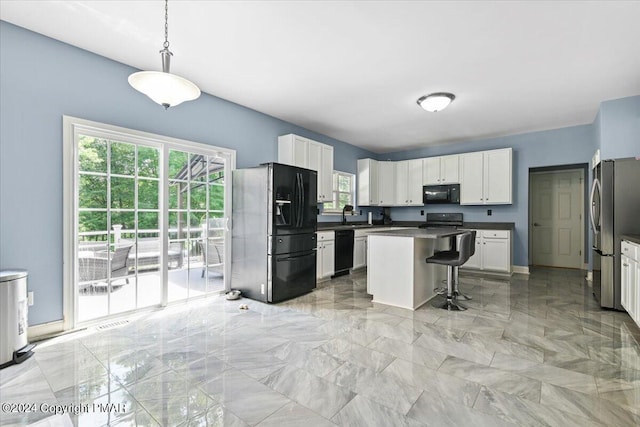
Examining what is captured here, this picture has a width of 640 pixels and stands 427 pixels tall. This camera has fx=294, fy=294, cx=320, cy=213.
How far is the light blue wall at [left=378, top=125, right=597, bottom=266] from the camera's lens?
17.6 feet

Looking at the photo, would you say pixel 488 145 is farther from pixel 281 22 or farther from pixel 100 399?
pixel 100 399

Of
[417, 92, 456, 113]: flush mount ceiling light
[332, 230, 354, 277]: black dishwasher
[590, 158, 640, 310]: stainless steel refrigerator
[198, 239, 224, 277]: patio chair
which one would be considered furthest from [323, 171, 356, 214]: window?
[590, 158, 640, 310]: stainless steel refrigerator

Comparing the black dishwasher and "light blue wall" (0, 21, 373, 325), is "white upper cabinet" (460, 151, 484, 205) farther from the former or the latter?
"light blue wall" (0, 21, 373, 325)

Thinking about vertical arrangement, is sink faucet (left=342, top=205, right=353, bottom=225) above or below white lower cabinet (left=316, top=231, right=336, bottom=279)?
above

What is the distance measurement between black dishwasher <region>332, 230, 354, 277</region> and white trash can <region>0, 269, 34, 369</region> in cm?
391

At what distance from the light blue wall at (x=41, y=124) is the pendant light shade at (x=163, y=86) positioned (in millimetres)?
1520

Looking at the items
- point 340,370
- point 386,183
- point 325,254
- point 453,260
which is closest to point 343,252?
point 325,254

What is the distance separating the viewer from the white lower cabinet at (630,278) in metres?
2.79

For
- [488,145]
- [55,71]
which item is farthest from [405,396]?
[488,145]

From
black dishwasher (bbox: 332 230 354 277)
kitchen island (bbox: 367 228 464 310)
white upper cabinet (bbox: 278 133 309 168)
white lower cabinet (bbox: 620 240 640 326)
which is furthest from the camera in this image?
black dishwasher (bbox: 332 230 354 277)

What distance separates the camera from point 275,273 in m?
3.83

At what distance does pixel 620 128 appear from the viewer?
4.15m

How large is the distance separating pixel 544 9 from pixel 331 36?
1.71 metres

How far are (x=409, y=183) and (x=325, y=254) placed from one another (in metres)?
3.16
